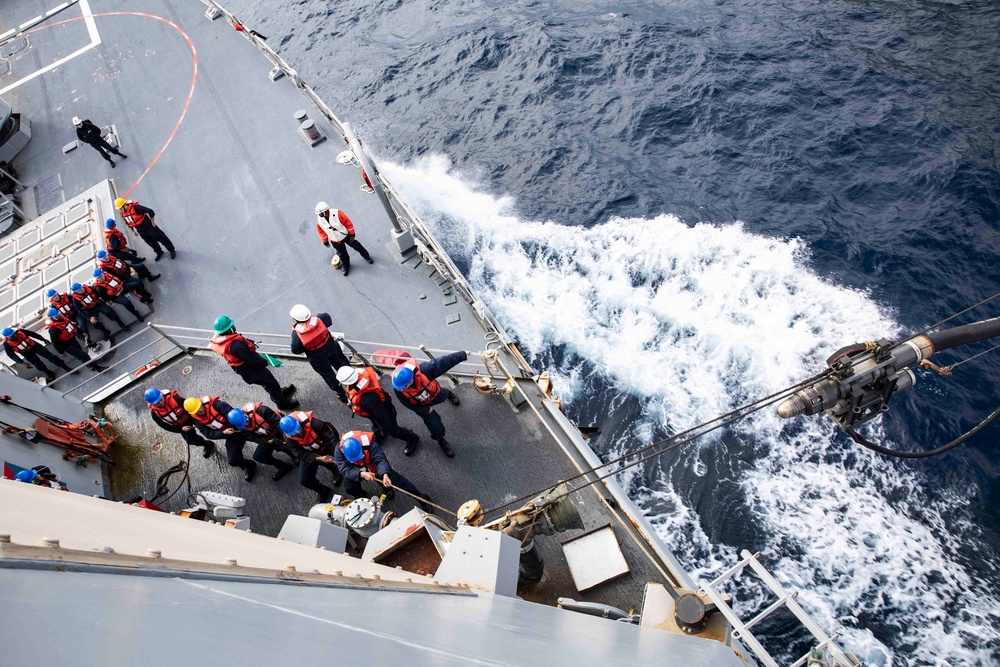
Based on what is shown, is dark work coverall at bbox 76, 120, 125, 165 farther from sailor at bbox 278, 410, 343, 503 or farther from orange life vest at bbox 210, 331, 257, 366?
sailor at bbox 278, 410, 343, 503

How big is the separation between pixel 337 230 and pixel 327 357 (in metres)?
2.23

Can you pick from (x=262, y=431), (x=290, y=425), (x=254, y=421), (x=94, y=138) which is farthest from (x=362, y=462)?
(x=94, y=138)

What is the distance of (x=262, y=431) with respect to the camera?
7957 millimetres

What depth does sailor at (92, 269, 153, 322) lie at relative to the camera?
1005 cm

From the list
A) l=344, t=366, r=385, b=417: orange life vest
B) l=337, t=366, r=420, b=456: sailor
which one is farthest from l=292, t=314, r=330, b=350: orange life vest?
l=344, t=366, r=385, b=417: orange life vest

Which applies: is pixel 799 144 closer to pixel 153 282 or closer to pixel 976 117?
pixel 976 117

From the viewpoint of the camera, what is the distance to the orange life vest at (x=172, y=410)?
26.1 feet

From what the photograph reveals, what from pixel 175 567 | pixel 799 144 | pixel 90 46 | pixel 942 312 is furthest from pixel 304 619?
pixel 90 46

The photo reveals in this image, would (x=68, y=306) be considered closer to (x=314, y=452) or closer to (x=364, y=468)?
(x=314, y=452)

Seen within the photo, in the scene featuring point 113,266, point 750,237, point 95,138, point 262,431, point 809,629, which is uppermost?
point 95,138

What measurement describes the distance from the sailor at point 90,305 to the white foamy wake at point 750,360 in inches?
260

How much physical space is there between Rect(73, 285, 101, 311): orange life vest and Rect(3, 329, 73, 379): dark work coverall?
0.84 metres

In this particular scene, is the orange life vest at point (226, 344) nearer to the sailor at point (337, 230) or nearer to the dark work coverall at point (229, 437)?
the dark work coverall at point (229, 437)

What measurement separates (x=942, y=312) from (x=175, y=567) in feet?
41.3
